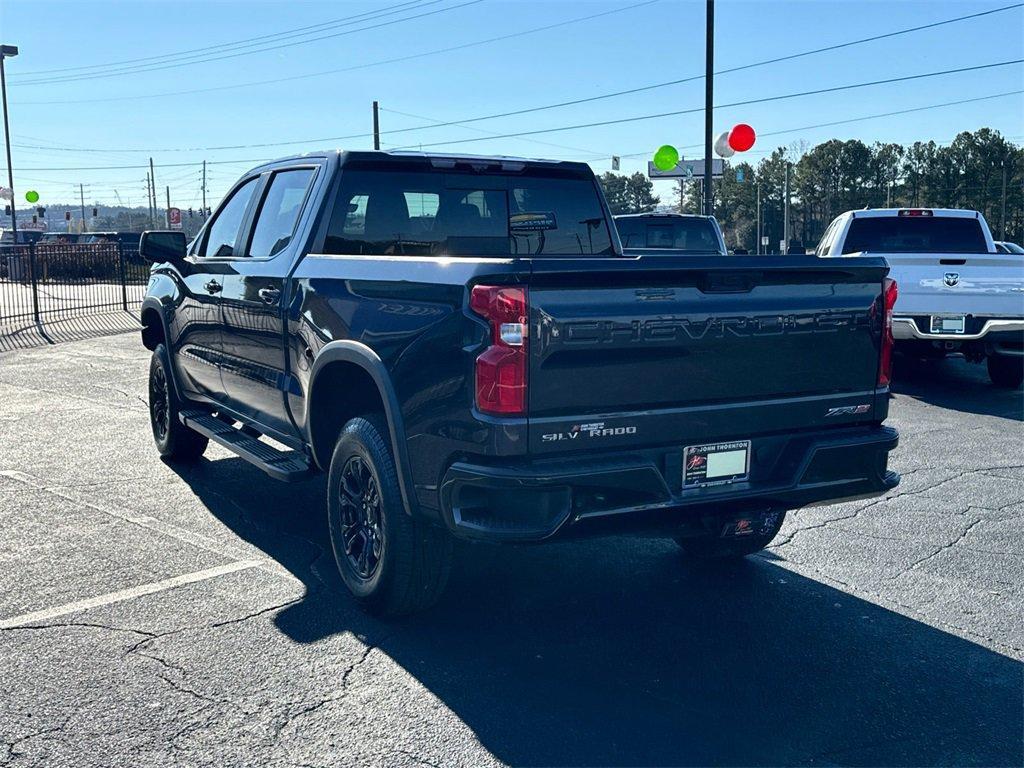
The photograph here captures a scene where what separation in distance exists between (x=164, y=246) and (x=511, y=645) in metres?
4.05

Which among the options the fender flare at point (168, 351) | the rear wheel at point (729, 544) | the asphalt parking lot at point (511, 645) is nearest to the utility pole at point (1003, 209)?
the asphalt parking lot at point (511, 645)

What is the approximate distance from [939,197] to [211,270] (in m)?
134

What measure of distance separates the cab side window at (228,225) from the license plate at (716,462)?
350 centimetres

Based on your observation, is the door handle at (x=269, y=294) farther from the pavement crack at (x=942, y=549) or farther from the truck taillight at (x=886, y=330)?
the pavement crack at (x=942, y=549)

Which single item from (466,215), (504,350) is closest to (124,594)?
(504,350)

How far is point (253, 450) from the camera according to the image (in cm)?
572

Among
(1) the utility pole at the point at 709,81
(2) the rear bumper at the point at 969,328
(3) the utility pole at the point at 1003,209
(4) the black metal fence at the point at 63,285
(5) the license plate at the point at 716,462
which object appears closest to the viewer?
(5) the license plate at the point at 716,462

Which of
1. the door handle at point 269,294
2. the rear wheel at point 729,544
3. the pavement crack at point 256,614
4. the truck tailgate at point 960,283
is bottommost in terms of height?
the pavement crack at point 256,614

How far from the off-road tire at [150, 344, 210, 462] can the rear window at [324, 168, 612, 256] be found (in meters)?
2.67

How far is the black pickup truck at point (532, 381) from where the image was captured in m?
3.77

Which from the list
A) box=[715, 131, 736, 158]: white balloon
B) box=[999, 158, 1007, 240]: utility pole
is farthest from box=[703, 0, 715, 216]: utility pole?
box=[999, 158, 1007, 240]: utility pole

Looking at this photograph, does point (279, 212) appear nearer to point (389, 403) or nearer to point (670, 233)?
point (389, 403)

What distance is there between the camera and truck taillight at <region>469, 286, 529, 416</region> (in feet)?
12.1

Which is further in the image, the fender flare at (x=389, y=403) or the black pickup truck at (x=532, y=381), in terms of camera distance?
the fender flare at (x=389, y=403)
